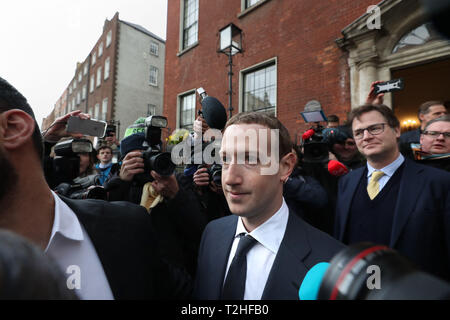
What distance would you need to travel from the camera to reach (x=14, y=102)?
0.94m

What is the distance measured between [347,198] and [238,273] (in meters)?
1.35

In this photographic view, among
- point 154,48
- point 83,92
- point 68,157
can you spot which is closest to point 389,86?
point 68,157

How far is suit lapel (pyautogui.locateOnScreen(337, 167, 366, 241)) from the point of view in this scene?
2.01 metres

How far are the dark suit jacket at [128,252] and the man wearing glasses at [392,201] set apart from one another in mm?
1392

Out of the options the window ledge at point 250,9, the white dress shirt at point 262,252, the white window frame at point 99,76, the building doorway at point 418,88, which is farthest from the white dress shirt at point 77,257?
the white window frame at point 99,76

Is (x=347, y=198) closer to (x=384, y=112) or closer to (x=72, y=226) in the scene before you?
(x=384, y=112)

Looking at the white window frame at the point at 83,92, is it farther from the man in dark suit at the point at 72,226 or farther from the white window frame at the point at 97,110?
the man in dark suit at the point at 72,226

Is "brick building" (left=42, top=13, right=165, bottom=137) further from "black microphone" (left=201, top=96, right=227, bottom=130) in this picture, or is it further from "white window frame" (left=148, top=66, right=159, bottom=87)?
"black microphone" (left=201, top=96, right=227, bottom=130)

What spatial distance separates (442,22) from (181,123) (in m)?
10.6

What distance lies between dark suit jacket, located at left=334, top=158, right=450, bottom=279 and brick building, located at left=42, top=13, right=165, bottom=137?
65.4 feet

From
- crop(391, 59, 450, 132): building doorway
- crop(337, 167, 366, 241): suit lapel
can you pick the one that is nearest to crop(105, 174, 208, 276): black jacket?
crop(337, 167, 366, 241): suit lapel

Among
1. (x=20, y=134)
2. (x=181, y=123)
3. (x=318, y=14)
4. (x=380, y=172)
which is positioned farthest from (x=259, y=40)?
(x=20, y=134)

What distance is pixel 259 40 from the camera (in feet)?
25.1
